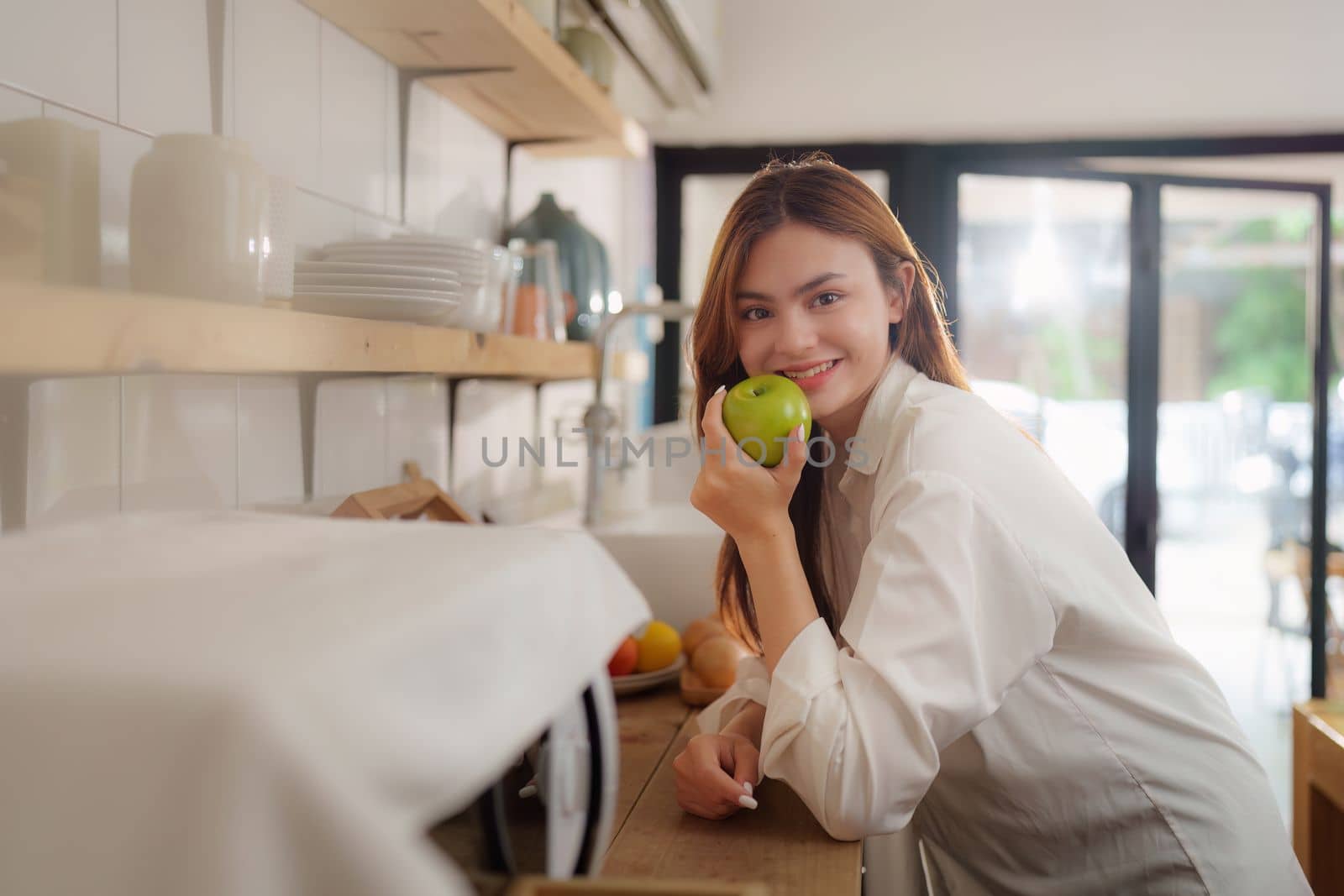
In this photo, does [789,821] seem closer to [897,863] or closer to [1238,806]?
[897,863]

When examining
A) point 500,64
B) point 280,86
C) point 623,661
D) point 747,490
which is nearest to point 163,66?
point 280,86

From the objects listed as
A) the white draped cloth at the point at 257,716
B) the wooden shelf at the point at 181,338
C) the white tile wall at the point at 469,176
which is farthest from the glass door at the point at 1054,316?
the white draped cloth at the point at 257,716

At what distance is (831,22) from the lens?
2.97m

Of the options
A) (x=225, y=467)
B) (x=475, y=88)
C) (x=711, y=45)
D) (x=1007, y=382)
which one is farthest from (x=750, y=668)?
(x=1007, y=382)

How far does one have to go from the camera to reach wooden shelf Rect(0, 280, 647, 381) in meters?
0.56

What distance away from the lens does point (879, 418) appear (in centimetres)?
122

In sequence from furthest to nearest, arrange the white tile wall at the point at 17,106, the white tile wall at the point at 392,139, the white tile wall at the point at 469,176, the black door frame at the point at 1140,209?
the black door frame at the point at 1140,209 → the white tile wall at the point at 469,176 → the white tile wall at the point at 392,139 → the white tile wall at the point at 17,106

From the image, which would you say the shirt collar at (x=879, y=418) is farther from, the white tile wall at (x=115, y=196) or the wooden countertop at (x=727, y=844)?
the white tile wall at (x=115, y=196)

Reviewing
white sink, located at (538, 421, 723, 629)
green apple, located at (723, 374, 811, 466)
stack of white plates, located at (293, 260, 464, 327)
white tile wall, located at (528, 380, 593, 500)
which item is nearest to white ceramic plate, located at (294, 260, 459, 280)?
stack of white plates, located at (293, 260, 464, 327)

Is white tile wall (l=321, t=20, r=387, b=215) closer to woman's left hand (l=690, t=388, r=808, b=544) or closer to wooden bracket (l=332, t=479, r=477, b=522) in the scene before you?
wooden bracket (l=332, t=479, r=477, b=522)

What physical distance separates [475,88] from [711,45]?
1119 millimetres

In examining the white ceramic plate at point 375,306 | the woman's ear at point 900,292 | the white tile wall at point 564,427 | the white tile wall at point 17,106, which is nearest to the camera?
the white tile wall at point 17,106

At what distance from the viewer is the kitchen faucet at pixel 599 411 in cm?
196

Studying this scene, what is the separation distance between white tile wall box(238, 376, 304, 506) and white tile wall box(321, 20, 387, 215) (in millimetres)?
283
